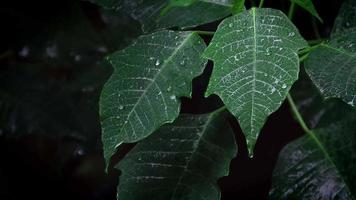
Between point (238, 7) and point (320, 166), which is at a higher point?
point (238, 7)

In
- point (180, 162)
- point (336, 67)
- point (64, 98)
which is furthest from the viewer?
point (64, 98)

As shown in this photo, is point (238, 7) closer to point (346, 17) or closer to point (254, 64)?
point (254, 64)

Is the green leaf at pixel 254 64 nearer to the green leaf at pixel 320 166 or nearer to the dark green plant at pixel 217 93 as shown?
the dark green plant at pixel 217 93

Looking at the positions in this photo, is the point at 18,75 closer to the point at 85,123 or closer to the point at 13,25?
the point at 13,25

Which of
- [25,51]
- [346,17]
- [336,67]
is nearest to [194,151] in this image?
[336,67]

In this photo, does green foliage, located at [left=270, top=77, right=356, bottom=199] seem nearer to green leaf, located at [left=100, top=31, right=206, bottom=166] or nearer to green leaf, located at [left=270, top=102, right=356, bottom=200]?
green leaf, located at [left=270, top=102, right=356, bottom=200]

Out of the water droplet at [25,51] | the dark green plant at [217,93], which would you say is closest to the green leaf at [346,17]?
the dark green plant at [217,93]

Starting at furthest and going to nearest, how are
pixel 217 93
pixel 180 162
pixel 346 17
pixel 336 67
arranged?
pixel 346 17
pixel 180 162
pixel 336 67
pixel 217 93

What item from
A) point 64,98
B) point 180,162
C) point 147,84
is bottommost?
point 64,98
